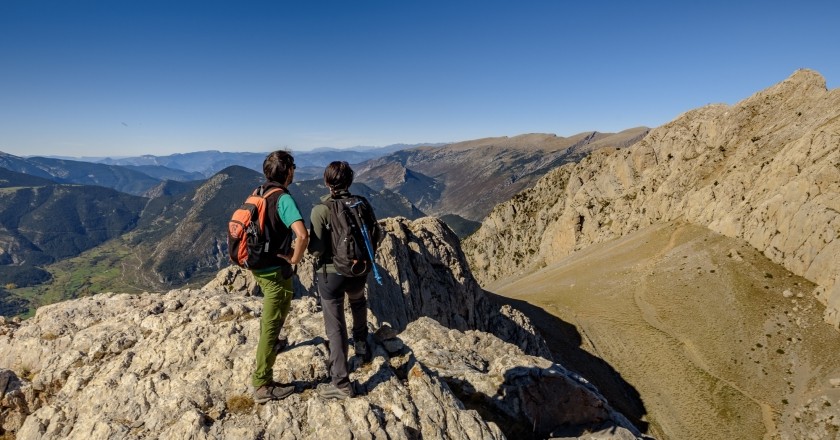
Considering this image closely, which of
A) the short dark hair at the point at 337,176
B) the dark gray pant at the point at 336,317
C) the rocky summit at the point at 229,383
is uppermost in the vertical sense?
the short dark hair at the point at 337,176

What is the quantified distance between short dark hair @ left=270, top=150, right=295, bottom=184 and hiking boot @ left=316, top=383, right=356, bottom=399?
5.70 meters

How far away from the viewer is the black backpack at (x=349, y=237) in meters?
10.4

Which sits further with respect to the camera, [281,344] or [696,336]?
[696,336]

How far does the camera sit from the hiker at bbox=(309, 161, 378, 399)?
1059 cm

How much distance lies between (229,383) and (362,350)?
400 cm

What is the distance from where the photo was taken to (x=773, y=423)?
53219 millimetres

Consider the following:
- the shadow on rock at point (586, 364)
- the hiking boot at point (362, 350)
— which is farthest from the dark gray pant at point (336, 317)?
the shadow on rock at point (586, 364)

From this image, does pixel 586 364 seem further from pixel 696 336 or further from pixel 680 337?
pixel 696 336

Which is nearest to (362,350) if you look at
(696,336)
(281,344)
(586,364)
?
(281,344)

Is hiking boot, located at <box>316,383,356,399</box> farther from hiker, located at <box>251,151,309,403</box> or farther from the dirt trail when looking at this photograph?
the dirt trail

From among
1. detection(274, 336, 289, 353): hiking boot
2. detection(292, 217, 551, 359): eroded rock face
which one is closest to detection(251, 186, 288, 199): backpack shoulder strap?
detection(274, 336, 289, 353): hiking boot

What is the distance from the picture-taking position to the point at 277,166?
1046 centimetres

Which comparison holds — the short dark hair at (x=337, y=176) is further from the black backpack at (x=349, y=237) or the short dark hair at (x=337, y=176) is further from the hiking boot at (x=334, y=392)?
the hiking boot at (x=334, y=392)

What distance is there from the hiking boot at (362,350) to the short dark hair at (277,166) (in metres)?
5.66
